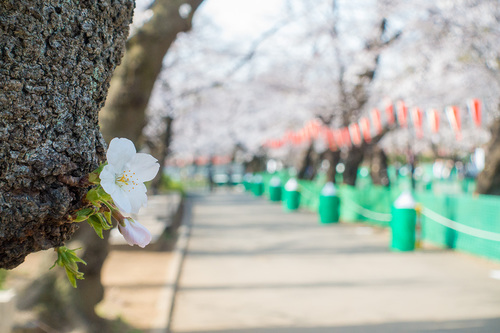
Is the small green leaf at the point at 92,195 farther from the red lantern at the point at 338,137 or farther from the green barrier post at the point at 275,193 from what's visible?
the green barrier post at the point at 275,193

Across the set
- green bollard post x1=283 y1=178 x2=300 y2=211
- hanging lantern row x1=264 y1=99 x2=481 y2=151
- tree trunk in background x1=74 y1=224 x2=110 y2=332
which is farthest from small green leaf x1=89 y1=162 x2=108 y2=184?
green bollard post x1=283 y1=178 x2=300 y2=211

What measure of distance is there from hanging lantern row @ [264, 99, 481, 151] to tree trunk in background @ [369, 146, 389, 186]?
5.14 meters

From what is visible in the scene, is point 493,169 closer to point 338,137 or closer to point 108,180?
point 338,137

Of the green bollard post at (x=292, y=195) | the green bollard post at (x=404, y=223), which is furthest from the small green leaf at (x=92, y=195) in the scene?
the green bollard post at (x=292, y=195)

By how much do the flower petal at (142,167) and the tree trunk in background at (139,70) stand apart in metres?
4.42

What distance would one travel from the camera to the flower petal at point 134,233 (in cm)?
147

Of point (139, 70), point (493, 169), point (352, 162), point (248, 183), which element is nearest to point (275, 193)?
point (352, 162)

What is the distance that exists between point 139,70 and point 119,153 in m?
4.55

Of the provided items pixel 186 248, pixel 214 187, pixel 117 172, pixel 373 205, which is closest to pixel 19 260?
pixel 117 172

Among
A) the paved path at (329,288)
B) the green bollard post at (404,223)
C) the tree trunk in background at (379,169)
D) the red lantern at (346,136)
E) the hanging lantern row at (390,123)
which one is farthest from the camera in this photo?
the tree trunk in background at (379,169)

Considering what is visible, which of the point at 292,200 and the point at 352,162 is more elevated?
the point at 352,162

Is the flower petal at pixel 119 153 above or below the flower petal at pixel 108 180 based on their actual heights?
above

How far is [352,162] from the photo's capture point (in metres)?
19.7

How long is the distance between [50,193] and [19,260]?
309 mm
